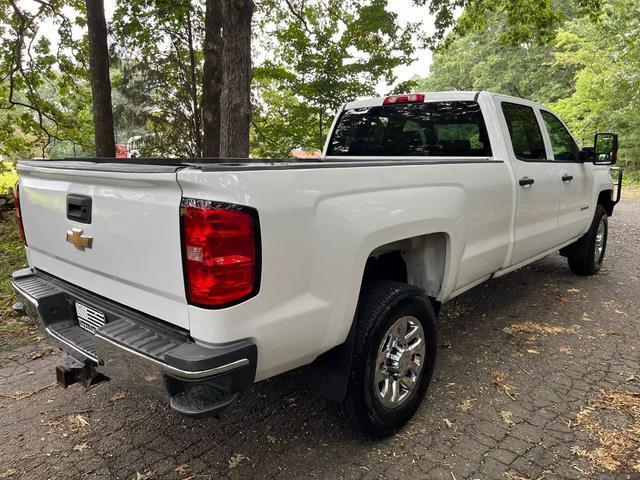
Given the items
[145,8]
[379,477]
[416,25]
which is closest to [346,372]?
[379,477]

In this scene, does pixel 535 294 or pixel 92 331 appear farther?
pixel 535 294

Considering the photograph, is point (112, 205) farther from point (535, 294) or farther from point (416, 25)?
point (416, 25)

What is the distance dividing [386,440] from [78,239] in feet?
6.42

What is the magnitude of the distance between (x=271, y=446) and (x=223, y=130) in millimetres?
4941

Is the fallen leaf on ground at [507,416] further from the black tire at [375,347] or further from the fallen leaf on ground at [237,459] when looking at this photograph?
the fallen leaf on ground at [237,459]

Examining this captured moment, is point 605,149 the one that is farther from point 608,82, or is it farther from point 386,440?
point 608,82

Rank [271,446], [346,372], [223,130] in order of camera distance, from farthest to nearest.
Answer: [223,130]
[271,446]
[346,372]

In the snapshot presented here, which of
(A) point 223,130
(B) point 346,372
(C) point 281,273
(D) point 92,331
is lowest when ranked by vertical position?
(B) point 346,372

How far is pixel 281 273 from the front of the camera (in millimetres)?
1870

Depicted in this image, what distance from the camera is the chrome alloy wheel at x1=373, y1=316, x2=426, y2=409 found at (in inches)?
99.1

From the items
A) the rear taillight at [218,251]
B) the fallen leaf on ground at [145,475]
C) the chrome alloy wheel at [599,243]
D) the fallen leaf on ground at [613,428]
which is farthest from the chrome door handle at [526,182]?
the fallen leaf on ground at [145,475]

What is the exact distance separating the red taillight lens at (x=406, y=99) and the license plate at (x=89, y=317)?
2.99m

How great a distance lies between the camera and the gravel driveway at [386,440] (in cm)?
238


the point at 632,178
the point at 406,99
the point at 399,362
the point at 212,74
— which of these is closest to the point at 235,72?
the point at 406,99
